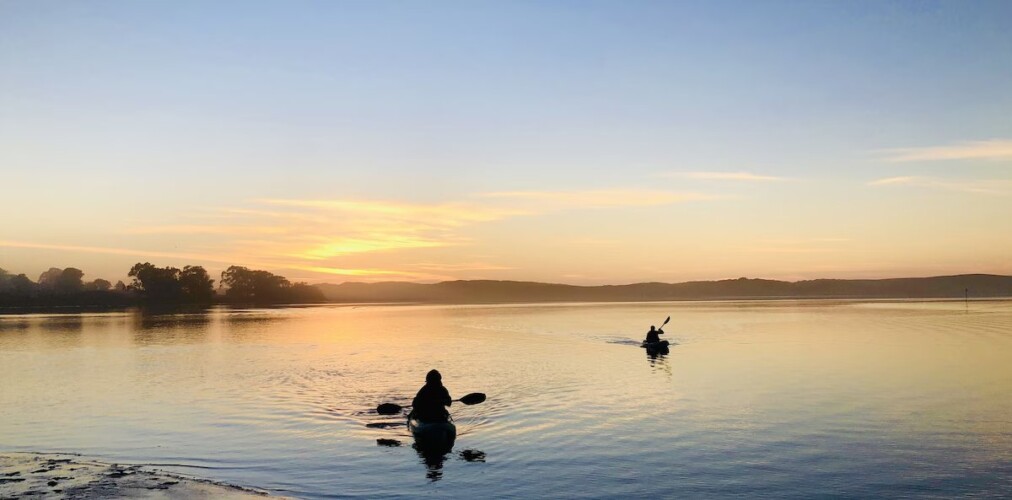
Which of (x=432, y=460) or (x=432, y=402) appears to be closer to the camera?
(x=432, y=460)

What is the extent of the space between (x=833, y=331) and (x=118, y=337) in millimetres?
70436

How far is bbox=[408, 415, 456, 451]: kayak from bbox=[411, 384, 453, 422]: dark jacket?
35 cm

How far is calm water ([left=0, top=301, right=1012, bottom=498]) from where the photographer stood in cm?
1719

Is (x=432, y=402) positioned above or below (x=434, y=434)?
above

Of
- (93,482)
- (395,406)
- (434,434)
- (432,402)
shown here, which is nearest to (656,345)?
(395,406)

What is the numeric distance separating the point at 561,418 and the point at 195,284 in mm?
176837

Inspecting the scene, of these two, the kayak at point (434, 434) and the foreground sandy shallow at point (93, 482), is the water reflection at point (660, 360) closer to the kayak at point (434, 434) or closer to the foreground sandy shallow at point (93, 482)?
the kayak at point (434, 434)

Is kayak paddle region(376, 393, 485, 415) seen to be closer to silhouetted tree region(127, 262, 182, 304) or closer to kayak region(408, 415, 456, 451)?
kayak region(408, 415, 456, 451)

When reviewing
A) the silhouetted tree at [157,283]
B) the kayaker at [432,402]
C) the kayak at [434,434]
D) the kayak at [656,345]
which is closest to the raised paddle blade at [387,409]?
the kayaker at [432,402]

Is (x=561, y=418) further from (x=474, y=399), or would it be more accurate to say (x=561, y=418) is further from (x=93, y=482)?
(x=93, y=482)

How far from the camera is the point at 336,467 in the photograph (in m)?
18.6

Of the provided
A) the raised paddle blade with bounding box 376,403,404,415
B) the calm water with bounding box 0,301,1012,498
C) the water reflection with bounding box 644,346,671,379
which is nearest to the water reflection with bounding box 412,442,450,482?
the calm water with bounding box 0,301,1012,498

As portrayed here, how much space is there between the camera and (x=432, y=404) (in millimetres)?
23203

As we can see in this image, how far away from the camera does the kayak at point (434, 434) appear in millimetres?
21312
